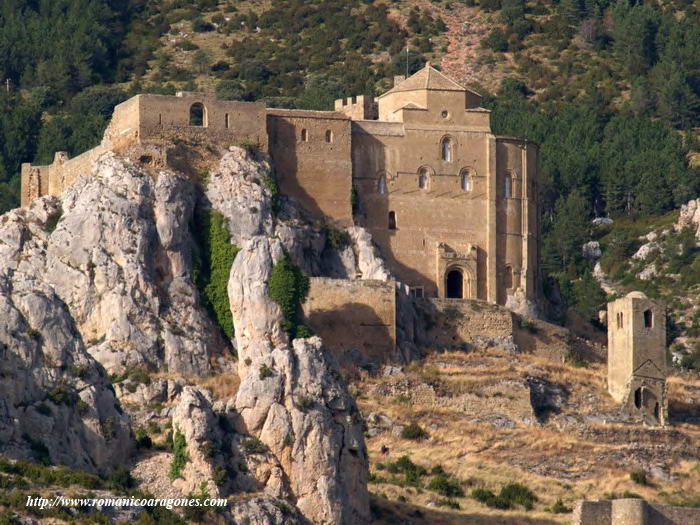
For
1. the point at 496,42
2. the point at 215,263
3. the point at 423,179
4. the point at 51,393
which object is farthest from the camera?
the point at 496,42

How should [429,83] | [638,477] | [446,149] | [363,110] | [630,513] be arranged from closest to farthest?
1. [630,513]
2. [638,477]
3. [446,149]
4. [429,83]
5. [363,110]

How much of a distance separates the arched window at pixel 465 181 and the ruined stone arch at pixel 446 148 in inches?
32.2

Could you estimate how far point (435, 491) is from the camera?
75.4 meters

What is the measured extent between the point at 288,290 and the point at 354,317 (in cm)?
319

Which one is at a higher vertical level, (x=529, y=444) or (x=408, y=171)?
(x=408, y=171)

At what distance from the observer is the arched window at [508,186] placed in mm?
94312

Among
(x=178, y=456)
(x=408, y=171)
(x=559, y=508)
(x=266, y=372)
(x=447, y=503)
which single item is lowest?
(x=559, y=508)

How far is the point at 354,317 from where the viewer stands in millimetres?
85062

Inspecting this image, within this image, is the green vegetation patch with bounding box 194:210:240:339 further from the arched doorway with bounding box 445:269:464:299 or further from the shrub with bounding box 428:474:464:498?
the shrub with bounding box 428:474:464:498

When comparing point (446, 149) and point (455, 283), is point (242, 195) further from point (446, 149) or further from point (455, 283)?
point (455, 283)

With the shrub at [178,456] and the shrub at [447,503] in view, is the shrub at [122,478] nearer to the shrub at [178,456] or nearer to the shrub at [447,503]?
the shrub at [178,456]

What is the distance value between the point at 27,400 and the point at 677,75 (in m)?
93.8

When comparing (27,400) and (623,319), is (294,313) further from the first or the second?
(27,400)

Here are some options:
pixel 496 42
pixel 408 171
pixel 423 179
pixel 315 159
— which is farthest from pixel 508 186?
pixel 496 42
